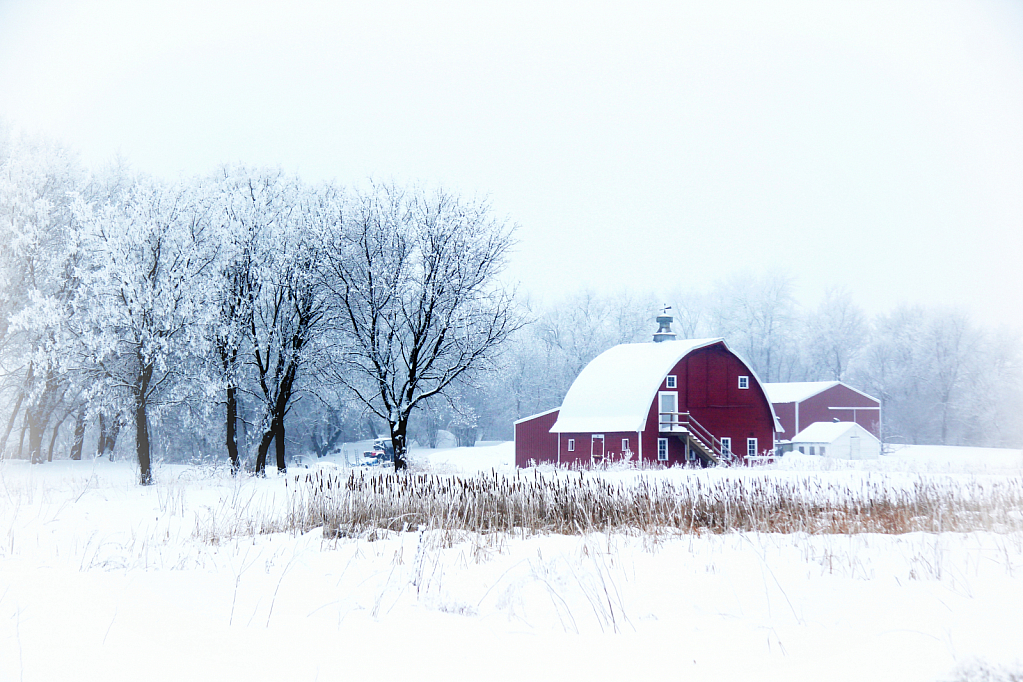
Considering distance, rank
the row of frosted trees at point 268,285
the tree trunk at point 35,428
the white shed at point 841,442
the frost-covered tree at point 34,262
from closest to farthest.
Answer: the frost-covered tree at point 34,262 → the row of frosted trees at point 268,285 → the tree trunk at point 35,428 → the white shed at point 841,442

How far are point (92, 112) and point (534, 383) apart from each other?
54815mm

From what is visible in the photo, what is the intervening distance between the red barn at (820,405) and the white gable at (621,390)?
19.1 meters

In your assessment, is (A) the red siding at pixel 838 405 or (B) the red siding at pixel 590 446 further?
(A) the red siding at pixel 838 405

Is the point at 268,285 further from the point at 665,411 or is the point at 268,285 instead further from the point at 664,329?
the point at 664,329

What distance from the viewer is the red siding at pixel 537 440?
38000mm

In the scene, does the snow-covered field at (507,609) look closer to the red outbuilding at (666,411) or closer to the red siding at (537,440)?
the red outbuilding at (666,411)

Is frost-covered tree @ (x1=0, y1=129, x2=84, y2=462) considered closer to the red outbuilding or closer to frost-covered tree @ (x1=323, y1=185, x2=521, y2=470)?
frost-covered tree @ (x1=323, y1=185, x2=521, y2=470)

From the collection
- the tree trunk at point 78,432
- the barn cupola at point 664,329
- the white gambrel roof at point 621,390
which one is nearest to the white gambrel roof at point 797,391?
the barn cupola at point 664,329

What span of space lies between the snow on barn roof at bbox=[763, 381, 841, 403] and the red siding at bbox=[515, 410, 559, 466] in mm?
20932

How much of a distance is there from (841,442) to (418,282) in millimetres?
33530

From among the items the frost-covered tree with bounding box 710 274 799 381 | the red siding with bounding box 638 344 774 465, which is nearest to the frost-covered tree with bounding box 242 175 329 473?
the red siding with bounding box 638 344 774 465

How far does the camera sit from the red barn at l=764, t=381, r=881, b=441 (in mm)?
52156

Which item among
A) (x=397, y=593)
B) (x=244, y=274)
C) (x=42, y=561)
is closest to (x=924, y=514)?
(x=397, y=593)

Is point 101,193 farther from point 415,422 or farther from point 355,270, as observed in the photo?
point 415,422
